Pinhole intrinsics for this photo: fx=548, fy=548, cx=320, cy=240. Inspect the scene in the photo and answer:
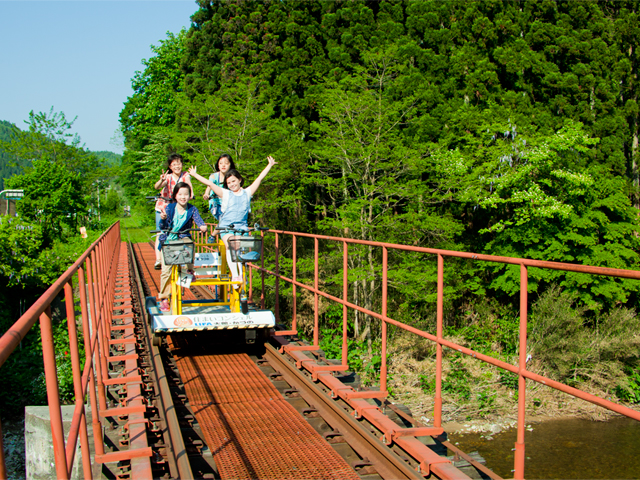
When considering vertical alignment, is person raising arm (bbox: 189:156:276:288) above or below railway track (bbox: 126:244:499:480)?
above

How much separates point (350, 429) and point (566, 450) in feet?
49.2

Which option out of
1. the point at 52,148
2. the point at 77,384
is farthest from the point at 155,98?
the point at 77,384

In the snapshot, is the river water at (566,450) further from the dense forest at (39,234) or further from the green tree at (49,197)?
the green tree at (49,197)

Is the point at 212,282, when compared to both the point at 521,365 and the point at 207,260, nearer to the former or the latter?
the point at 207,260

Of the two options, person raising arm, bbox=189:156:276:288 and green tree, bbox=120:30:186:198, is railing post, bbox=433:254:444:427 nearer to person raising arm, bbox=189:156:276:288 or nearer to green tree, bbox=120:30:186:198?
person raising arm, bbox=189:156:276:288

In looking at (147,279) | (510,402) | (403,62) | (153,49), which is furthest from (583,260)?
(153,49)

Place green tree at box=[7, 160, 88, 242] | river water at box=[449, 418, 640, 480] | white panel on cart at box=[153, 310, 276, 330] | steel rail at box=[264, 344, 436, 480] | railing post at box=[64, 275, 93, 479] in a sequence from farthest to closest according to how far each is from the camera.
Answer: green tree at box=[7, 160, 88, 242], river water at box=[449, 418, 640, 480], white panel on cart at box=[153, 310, 276, 330], steel rail at box=[264, 344, 436, 480], railing post at box=[64, 275, 93, 479]

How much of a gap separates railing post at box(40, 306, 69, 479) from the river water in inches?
611

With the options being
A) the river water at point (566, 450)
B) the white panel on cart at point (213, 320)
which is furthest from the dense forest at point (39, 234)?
the white panel on cart at point (213, 320)

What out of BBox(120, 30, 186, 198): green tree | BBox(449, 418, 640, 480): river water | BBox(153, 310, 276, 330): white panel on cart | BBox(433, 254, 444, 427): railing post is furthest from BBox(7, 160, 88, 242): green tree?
BBox(433, 254, 444, 427): railing post

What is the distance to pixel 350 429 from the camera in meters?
4.77

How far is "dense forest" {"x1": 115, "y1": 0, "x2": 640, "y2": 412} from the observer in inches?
852

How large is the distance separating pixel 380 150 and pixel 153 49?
35.8 meters

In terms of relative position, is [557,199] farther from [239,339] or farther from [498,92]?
[239,339]
